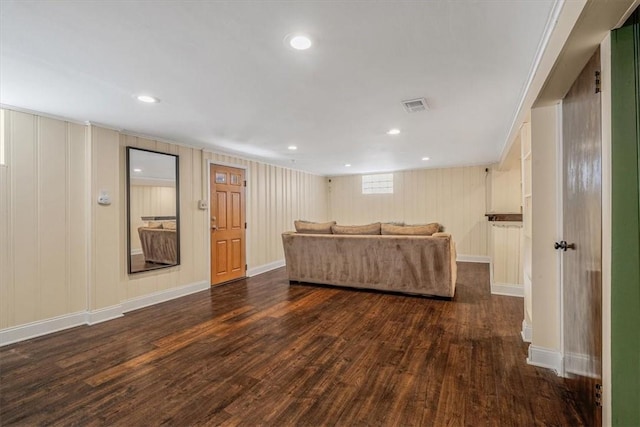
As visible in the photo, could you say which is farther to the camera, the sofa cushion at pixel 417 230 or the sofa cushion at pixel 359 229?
the sofa cushion at pixel 359 229

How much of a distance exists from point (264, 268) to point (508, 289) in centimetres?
432

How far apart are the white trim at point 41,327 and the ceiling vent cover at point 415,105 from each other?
4285 millimetres

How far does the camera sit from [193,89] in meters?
2.48

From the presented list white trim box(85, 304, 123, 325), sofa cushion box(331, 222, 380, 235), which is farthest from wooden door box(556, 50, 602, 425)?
white trim box(85, 304, 123, 325)

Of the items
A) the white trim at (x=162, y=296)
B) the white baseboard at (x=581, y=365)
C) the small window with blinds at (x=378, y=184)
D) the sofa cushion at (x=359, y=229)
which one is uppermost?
the small window with blinds at (x=378, y=184)

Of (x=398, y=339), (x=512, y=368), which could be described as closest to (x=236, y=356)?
(x=398, y=339)

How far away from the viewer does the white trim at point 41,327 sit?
9.27 ft

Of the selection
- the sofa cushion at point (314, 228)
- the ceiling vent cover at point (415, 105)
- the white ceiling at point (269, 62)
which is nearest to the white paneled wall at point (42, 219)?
the white ceiling at point (269, 62)

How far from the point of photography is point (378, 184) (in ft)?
26.6

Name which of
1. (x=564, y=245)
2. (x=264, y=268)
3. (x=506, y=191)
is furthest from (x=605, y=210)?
(x=506, y=191)

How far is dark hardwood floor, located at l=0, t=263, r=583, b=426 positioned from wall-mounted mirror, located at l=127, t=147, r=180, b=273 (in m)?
0.80

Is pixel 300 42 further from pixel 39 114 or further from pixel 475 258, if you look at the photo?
pixel 475 258

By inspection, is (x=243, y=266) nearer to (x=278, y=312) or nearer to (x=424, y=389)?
(x=278, y=312)

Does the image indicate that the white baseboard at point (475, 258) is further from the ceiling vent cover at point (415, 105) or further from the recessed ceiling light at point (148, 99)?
the recessed ceiling light at point (148, 99)
